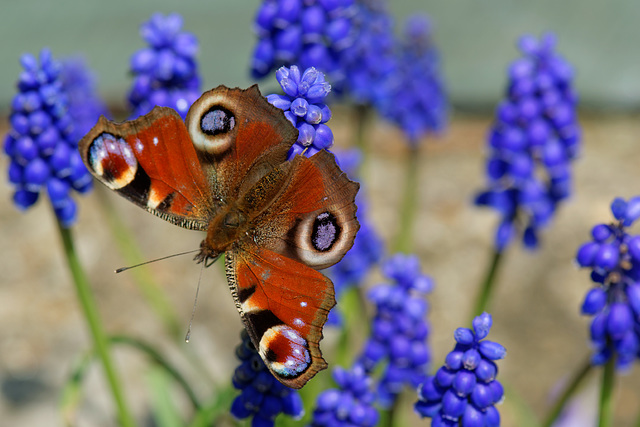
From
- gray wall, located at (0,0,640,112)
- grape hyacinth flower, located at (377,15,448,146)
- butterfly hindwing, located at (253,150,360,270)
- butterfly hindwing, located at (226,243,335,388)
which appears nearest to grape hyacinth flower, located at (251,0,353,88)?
butterfly hindwing, located at (253,150,360,270)

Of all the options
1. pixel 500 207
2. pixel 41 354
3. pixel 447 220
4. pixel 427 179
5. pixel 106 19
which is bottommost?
pixel 41 354

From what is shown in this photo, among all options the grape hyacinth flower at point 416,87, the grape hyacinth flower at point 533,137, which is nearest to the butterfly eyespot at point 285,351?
the grape hyacinth flower at point 533,137

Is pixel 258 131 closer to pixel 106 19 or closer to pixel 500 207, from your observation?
pixel 500 207

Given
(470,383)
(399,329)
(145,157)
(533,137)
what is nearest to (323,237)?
(470,383)

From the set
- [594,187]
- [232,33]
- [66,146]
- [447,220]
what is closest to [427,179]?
[447,220]

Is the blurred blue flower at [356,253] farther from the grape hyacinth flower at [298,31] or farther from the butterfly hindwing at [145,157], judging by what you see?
the butterfly hindwing at [145,157]

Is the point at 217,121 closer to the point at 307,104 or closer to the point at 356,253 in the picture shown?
the point at 307,104
